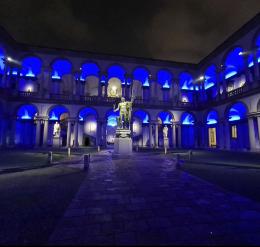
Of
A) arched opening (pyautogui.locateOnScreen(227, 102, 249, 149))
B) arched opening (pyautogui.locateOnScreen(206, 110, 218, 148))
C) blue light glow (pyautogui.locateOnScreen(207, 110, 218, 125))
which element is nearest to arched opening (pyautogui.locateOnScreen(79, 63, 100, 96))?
blue light glow (pyautogui.locateOnScreen(207, 110, 218, 125))

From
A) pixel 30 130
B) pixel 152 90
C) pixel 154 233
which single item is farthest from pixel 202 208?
pixel 30 130

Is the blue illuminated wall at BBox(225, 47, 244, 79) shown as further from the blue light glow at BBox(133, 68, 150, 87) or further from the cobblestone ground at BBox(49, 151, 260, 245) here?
the cobblestone ground at BBox(49, 151, 260, 245)

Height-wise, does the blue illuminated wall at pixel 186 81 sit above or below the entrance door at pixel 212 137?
above

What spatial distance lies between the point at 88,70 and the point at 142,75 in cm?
919

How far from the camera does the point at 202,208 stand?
320 centimetres

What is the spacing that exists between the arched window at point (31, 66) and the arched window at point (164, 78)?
18641 millimetres

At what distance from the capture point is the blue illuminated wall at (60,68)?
24.0 metres

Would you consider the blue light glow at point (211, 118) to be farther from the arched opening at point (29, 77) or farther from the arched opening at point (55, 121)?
the arched opening at point (29, 77)

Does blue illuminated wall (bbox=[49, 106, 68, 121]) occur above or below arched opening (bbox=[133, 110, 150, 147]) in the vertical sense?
above

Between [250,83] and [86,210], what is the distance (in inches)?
823

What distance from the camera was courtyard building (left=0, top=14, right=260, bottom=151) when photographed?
772 inches

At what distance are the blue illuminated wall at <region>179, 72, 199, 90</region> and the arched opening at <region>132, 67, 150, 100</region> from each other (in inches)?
236

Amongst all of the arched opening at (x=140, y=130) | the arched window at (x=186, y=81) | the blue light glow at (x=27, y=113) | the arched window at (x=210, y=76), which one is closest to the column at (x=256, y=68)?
the arched window at (x=210, y=76)

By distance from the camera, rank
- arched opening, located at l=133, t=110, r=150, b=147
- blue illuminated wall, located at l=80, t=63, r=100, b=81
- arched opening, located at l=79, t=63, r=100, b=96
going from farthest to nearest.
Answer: arched opening, located at l=133, t=110, r=150, b=147 → arched opening, located at l=79, t=63, r=100, b=96 → blue illuminated wall, located at l=80, t=63, r=100, b=81
